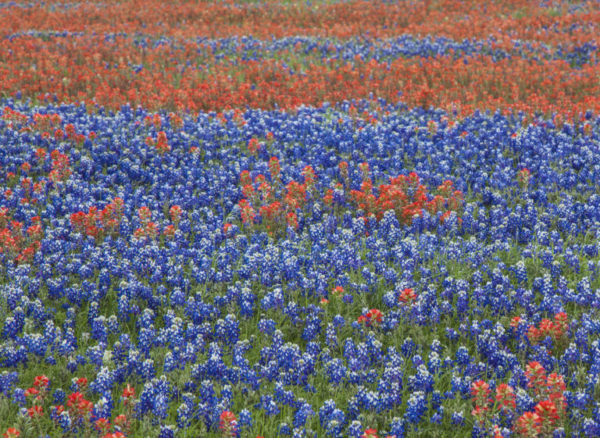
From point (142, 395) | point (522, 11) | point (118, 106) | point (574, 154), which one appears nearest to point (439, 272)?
point (142, 395)

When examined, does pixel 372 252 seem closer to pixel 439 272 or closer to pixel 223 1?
pixel 439 272

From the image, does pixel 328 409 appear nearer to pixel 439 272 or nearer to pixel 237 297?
pixel 237 297

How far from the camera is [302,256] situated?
25.9 ft

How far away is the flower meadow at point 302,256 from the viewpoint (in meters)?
5.50

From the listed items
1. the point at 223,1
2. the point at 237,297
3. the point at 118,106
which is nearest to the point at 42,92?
the point at 118,106

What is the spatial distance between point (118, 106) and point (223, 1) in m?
17.1

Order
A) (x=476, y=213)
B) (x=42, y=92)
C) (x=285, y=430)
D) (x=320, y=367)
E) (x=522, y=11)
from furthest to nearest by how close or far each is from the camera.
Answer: (x=522, y=11) → (x=42, y=92) → (x=476, y=213) → (x=320, y=367) → (x=285, y=430)

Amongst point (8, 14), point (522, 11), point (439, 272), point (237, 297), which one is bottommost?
point (237, 297)

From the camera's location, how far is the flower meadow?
5504 mm

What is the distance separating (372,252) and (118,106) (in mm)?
9045

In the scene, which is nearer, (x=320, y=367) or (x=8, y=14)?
(x=320, y=367)

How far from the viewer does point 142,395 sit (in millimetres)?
5426

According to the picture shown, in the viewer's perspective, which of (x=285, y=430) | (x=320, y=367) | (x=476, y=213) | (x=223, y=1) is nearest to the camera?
(x=285, y=430)

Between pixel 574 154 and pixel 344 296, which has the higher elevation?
pixel 574 154
